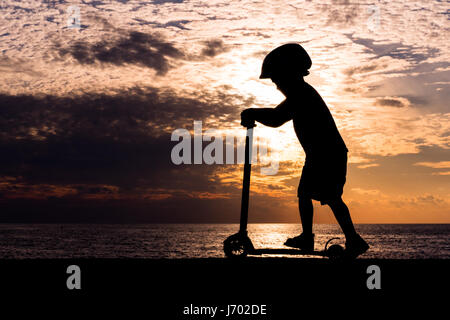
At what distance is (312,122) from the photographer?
15.8ft

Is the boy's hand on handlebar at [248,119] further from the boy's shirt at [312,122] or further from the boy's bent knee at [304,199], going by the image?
the boy's bent knee at [304,199]

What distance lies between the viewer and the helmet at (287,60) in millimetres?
4883

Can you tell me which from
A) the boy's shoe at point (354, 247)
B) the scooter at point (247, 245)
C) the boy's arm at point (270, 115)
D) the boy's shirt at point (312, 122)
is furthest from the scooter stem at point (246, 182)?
the boy's shoe at point (354, 247)

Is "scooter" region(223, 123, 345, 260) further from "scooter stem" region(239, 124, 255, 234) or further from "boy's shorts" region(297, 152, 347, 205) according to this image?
"boy's shorts" region(297, 152, 347, 205)

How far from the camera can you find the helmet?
4883mm

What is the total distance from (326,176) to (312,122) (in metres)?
0.65

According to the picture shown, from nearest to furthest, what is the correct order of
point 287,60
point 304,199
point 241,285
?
1. point 241,285
2. point 287,60
3. point 304,199

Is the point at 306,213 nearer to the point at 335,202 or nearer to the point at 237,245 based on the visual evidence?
the point at 335,202

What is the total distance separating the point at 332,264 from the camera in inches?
174

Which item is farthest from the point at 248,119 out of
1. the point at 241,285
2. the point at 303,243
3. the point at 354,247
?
the point at 241,285

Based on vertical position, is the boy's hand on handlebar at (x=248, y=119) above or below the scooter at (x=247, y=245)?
above
